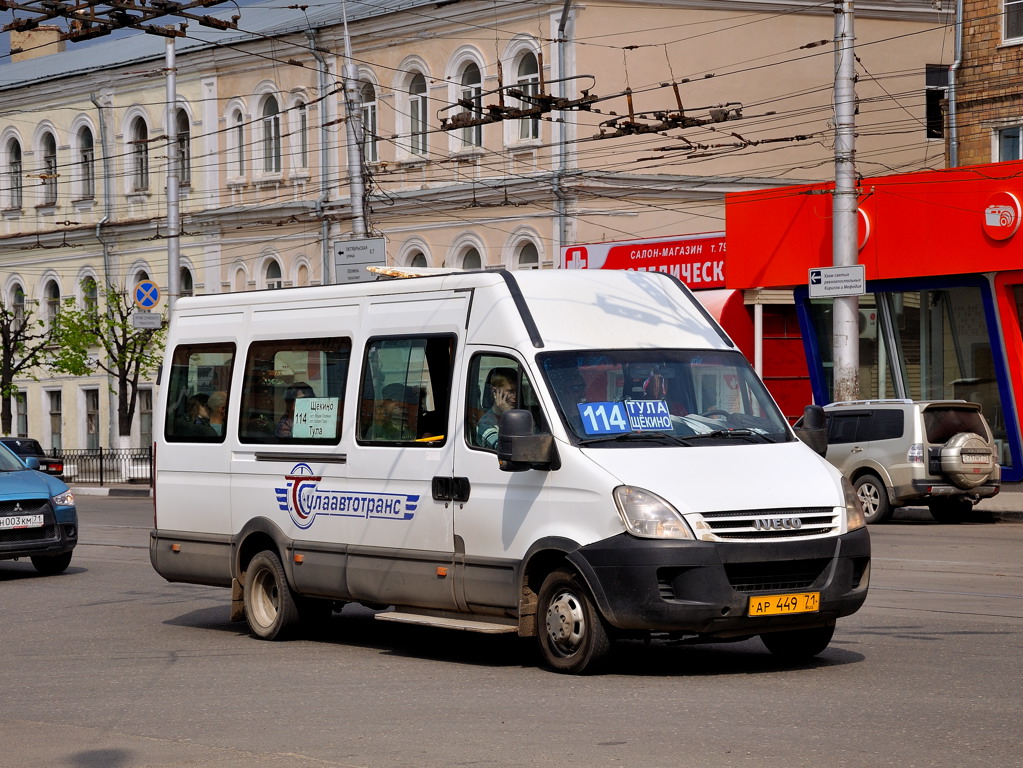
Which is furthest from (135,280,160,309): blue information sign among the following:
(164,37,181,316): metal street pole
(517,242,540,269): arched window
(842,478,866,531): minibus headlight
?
(842,478,866,531): minibus headlight

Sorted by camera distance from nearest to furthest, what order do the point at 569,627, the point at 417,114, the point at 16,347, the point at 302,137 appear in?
1. the point at 569,627
2. the point at 417,114
3. the point at 302,137
4. the point at 16,347

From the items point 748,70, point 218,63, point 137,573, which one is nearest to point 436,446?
point 137,573

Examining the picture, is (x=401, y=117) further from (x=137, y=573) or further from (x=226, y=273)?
(x=137, y=573)

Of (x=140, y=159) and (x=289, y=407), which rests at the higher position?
(x=140, y=159)

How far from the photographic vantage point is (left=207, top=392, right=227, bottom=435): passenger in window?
12.6m

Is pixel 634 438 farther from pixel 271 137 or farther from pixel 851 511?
pixel 271 137

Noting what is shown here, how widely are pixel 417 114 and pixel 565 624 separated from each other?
3466 centimetres

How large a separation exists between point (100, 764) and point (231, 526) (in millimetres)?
4768

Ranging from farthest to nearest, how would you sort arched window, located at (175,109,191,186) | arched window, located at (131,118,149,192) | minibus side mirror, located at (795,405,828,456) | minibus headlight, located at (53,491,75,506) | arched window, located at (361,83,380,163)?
1. arched window, located at (131,118,149,192)
2. arched window, located at (175,109,191,186)
3. arched window, located at (361,83,380,163)
4. minibus headlight, located at (53,491,75,506)
5. minibus side mirror, located at (795,405,828,456)

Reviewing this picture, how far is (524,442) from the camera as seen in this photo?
9828mm

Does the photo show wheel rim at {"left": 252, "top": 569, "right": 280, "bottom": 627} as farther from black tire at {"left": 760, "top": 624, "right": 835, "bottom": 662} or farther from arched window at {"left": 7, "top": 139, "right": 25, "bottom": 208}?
arched window at {"left": 7, "top": 139, "right": 25, "bottom": 208}

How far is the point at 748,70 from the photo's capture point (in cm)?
4166

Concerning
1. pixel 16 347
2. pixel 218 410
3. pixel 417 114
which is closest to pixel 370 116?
pixel 417 114

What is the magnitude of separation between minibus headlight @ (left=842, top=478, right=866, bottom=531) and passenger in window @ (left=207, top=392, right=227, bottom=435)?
486 centimetres
